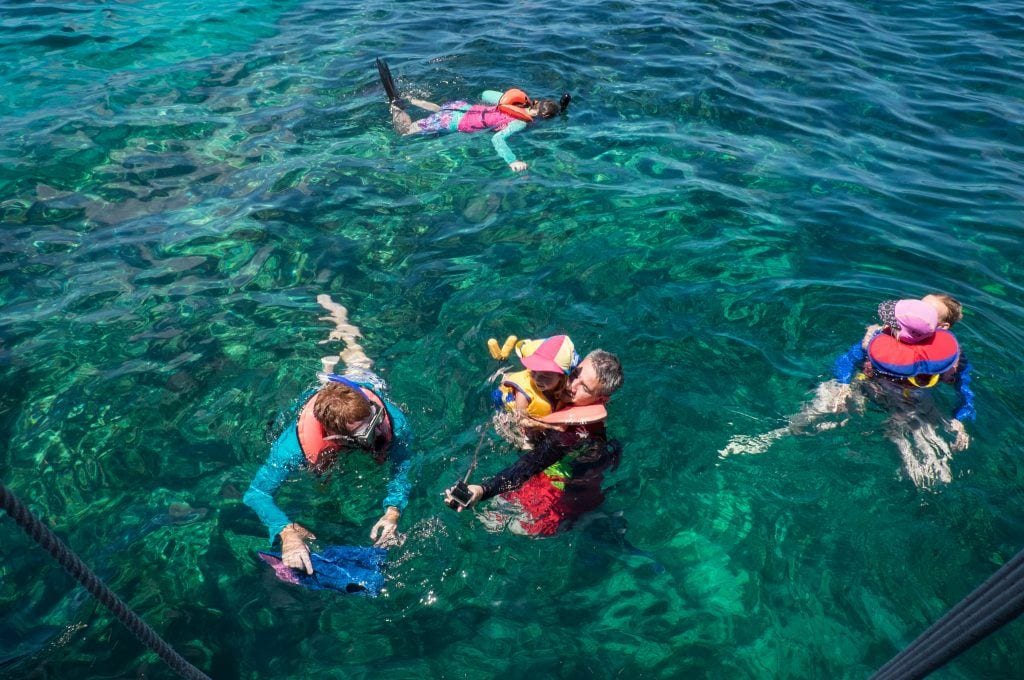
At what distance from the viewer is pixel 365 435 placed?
13.4ft

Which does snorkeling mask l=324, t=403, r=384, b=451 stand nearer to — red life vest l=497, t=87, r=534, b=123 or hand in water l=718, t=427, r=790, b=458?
hand in water l=718, t=427, r=790, b=458

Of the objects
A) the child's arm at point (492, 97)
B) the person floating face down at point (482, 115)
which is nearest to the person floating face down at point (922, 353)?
the person floating face down at point (482, 115)

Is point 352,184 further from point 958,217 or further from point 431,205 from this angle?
point 958,217

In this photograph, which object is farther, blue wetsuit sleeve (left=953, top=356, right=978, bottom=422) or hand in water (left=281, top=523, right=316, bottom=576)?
blue wetsuit sleeve (left=953, top=356, right=978, bottom=422)

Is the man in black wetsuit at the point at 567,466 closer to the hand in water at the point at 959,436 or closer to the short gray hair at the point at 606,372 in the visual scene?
the short gray hair at the point at 606,372

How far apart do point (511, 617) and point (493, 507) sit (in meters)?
0.73

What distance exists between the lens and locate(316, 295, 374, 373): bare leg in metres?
5.66

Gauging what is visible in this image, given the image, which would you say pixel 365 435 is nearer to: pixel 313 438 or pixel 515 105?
pixel 313 438

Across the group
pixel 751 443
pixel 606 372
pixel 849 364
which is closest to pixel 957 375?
pixel 849 364

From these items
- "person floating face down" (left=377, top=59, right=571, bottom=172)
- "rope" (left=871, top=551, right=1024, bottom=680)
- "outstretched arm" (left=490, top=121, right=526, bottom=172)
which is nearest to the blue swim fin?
"rope" (left=871, top=551, right=1024, bottom=680)

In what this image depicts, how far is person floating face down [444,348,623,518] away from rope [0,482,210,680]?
1.81m

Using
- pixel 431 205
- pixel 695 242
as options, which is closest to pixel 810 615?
pixel 695 242

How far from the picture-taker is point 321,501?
465 centimetres

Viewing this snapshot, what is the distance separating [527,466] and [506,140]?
228 inches
